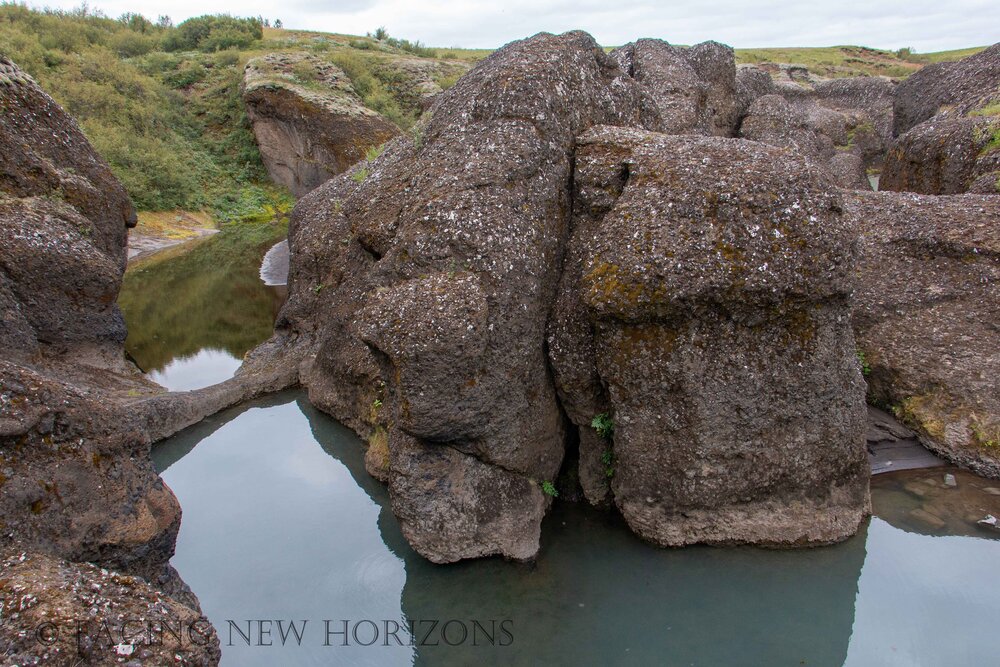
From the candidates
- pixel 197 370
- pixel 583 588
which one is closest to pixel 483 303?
pixel 583 588

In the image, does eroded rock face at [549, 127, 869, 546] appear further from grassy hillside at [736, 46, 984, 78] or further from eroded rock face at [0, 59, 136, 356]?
grassy hillside at [736, 46, 984, 78]

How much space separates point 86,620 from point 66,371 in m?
8.58

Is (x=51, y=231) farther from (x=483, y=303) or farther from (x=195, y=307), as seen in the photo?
(x=195, y=307)

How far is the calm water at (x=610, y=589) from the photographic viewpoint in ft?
21.3

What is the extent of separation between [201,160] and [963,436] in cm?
3775

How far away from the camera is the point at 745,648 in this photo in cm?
643

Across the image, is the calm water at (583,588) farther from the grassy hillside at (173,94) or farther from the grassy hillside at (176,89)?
the grassy hillside at (176,89)

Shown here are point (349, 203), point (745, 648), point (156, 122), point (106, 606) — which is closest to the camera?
point (106, 606)

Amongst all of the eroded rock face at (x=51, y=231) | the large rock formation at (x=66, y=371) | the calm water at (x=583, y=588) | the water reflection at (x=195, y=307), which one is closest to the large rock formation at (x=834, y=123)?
the calm water at (x=583, y=588)

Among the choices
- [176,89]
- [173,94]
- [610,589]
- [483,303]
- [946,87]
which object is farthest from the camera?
[176,89]

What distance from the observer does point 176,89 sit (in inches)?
1678

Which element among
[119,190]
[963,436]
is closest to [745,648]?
[963,436]

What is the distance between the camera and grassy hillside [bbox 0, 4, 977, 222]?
31.1 metres

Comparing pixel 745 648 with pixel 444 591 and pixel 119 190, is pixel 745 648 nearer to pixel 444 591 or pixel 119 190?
pixel 444 591
